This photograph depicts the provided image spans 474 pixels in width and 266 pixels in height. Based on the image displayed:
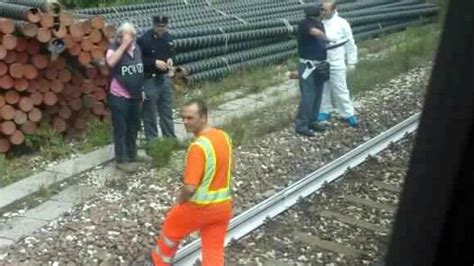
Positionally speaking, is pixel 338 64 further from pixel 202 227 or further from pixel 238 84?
pixel 202 227

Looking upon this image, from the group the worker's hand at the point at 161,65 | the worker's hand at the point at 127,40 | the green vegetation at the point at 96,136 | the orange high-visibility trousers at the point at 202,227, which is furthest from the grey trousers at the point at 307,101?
the orange high-visibility trousers at the point at 202,227

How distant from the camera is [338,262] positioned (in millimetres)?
6719

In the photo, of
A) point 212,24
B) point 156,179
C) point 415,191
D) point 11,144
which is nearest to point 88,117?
point 11,144

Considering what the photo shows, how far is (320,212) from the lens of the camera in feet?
25.6

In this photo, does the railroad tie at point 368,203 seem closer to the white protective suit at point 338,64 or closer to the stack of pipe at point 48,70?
the white protective suit at point 338,64

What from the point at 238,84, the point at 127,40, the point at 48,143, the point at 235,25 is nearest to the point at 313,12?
the point at 127,40

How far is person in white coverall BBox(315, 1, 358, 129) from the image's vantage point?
10688mm

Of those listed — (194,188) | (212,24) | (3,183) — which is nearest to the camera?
(194,188)

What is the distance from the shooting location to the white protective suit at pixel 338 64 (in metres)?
10.7

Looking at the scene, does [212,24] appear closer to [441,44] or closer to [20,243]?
[20,243]

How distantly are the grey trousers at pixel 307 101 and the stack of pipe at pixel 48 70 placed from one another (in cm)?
235

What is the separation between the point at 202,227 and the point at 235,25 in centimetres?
938

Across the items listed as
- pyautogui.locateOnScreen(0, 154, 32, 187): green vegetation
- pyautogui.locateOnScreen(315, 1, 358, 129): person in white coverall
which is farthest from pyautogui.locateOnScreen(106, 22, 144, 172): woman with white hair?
pyautogui.locateOnScreen(315, 1, 358, 129): person in white coverall

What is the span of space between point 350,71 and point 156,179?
178 inches
